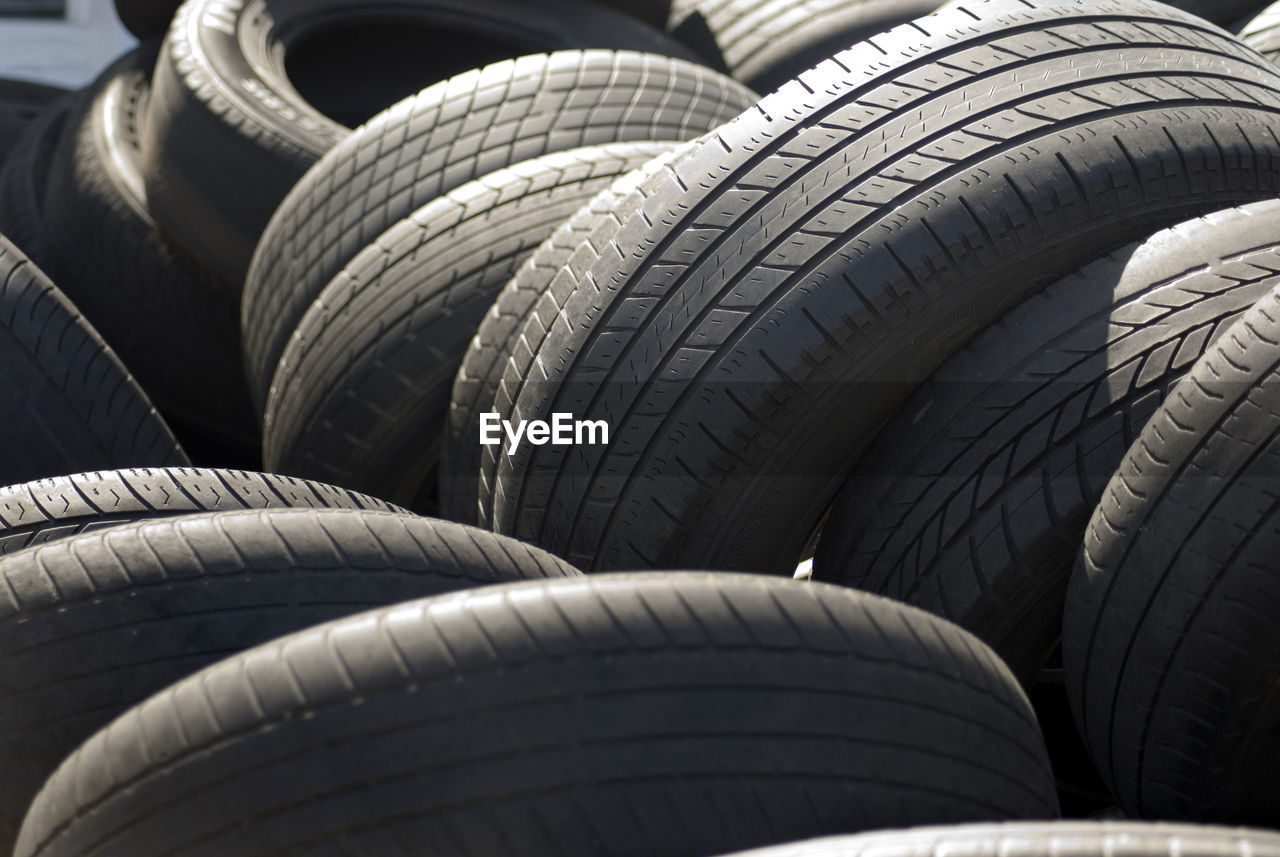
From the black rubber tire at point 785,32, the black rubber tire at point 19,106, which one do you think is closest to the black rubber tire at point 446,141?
the black rubber tire at point 785,32

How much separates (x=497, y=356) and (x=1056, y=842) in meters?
1.40

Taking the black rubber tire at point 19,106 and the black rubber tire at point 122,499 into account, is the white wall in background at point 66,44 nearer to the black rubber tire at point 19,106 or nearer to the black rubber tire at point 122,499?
the black rubber tire at point 19,106

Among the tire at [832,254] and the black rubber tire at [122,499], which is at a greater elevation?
the tire at [832,254]

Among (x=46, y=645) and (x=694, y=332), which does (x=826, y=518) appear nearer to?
(x=694, y=332)

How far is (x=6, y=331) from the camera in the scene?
8.11ft

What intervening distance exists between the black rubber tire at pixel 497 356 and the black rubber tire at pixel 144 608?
1.87ft

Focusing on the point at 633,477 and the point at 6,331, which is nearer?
the point at 633,477

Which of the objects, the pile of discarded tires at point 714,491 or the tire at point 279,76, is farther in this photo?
the tire at point 279,76

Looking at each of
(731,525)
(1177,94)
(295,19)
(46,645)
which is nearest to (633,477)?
(731,525)

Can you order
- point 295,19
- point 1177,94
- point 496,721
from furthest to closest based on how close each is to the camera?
point 295,19 < point 1177,94 < point 496,721

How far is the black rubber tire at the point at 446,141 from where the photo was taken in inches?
109

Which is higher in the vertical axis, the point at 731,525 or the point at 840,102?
the point at 840,102

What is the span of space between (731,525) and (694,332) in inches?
11.4

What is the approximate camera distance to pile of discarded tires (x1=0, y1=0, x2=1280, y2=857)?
4.52 ft
